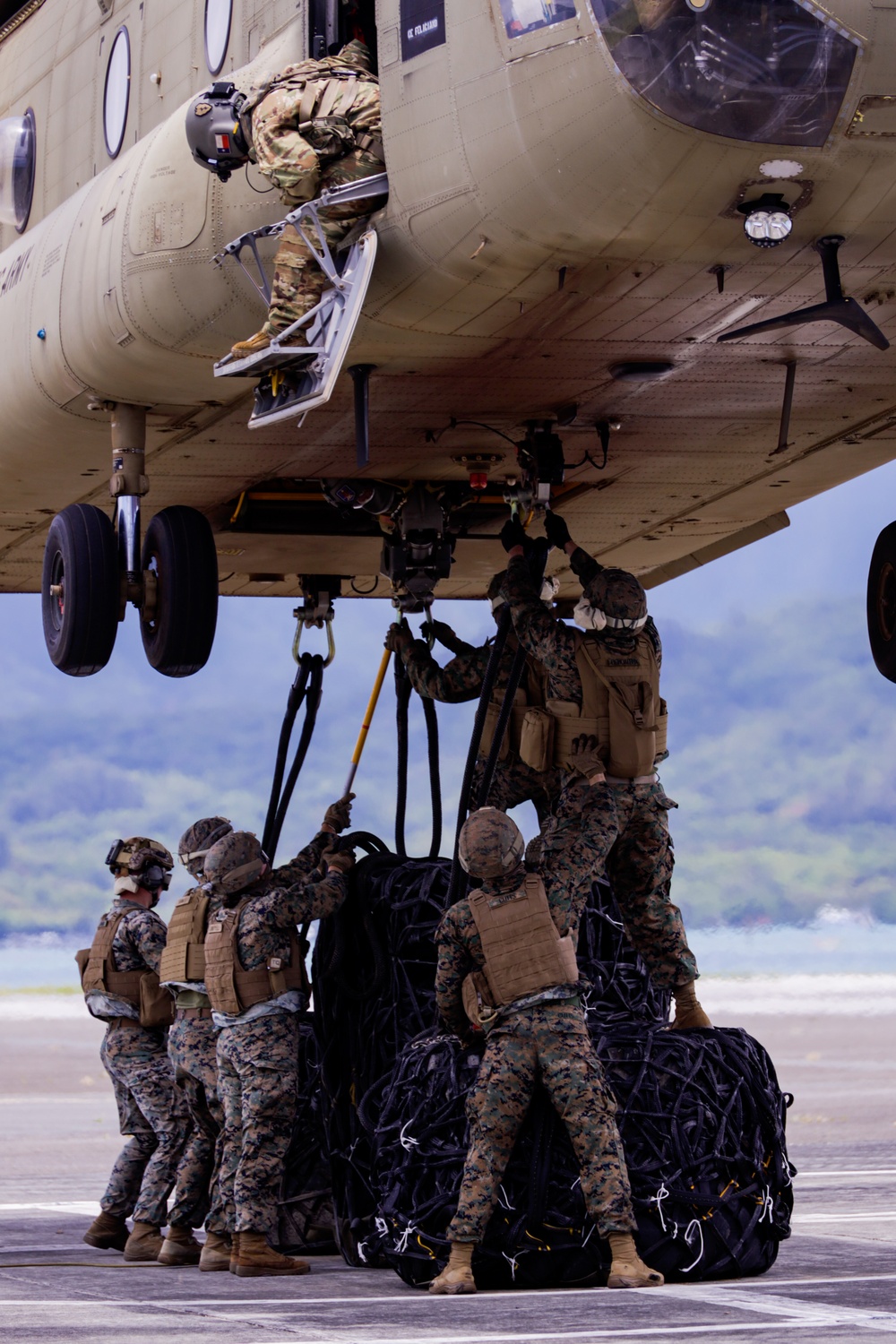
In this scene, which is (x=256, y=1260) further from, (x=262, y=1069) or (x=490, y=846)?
(x=490, y=846)

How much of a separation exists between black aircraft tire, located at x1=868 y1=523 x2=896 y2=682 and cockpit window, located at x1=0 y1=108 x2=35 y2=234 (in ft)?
16.9

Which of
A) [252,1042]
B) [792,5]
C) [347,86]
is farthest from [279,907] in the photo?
[792,5]

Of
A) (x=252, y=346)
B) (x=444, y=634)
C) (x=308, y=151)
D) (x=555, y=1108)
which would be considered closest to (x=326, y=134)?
(x=308, y=151)

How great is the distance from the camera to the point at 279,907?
372 inches

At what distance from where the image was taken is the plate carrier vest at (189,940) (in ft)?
33.2

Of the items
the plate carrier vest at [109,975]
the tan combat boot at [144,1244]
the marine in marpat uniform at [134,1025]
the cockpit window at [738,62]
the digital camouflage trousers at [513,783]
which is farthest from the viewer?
the plate carrier vest at [109,975]

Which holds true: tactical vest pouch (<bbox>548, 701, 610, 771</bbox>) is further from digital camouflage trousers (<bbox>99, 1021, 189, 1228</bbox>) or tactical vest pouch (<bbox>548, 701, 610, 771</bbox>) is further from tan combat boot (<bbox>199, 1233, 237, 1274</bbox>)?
digital camouflage trousers (<bbox>99, 1021, 189, 1228</bbox>)

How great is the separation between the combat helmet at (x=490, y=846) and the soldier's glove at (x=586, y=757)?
67 centimetres

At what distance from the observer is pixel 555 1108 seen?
8234 millimetres

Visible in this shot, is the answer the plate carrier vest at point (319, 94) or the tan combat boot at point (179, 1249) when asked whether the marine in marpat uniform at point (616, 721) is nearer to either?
the plate carrier vest at point (319, 94)

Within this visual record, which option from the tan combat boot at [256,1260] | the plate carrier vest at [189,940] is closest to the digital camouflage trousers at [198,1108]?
the plate carrier vest at [189,940]

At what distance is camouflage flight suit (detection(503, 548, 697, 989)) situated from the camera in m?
9.10

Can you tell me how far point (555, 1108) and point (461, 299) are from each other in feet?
10.9

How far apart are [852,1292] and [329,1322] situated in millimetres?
2237
